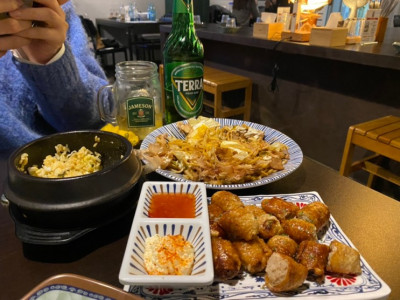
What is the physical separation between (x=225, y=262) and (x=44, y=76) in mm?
1148

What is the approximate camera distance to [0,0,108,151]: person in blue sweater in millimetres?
1010

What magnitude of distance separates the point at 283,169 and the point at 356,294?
480mm

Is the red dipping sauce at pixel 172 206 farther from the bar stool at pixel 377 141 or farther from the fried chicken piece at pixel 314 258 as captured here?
the bar stool at pixel 377 141

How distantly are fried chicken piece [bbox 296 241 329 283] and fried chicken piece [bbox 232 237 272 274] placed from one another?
0.07 metres

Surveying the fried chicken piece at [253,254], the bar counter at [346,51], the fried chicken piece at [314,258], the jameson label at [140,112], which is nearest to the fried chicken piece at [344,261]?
the fried chicken piece at [314,258]

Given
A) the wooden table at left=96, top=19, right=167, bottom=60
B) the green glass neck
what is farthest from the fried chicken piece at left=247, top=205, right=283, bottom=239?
the wooden table at left=96, top=19, right=167, bottom=60

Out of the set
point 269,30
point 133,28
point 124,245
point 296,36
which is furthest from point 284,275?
point 133,28

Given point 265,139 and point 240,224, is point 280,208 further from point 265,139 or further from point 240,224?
point 265,139

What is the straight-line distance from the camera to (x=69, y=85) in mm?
1425

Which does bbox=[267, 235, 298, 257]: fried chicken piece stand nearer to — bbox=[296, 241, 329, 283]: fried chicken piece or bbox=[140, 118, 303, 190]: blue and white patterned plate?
bbox=[296, 241, 329, 283]: fried chicken piece

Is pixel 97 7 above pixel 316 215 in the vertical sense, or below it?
above

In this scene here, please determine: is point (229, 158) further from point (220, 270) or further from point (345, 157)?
point (345, 157)

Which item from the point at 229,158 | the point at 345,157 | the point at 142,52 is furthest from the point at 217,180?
the point at 142,52

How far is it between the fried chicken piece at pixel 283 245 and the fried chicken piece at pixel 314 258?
0.02m
